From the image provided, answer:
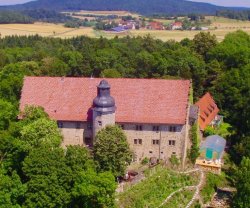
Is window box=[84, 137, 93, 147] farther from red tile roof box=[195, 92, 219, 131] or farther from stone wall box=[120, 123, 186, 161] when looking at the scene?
red tile roof box=[195, 92, 219, 131]

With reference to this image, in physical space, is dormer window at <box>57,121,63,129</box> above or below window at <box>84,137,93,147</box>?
above

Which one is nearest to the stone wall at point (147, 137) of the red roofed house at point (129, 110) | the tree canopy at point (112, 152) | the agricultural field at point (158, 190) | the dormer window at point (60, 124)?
the red roofed house at point (129, 110)

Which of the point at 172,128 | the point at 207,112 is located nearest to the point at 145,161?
the point at 172,128

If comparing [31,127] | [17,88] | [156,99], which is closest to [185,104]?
[156,99]

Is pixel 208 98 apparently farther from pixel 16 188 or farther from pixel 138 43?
pixel 138 43

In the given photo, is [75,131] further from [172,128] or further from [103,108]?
[172,128]

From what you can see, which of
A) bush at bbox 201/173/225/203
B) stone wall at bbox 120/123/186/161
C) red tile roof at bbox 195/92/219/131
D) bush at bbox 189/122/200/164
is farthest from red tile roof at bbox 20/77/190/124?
red tile roof at bbox 195/92/219/131

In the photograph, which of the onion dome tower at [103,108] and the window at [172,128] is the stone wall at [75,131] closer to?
the onion dome tower at [103,108]
